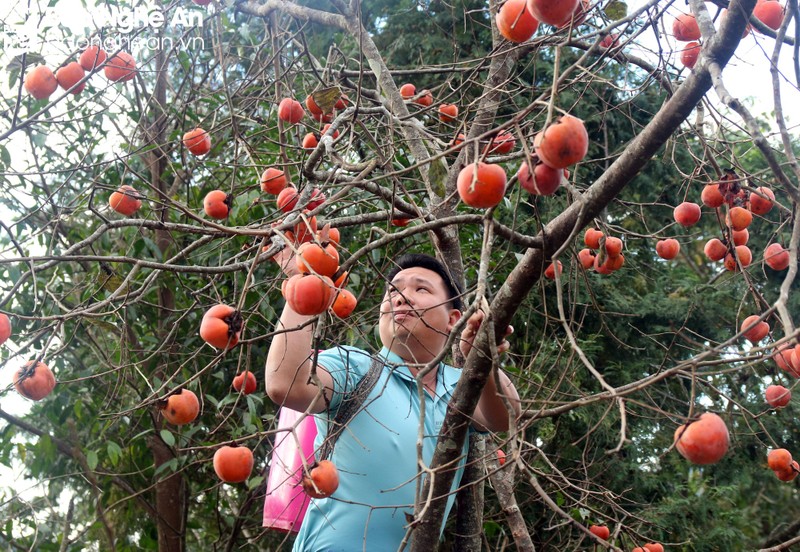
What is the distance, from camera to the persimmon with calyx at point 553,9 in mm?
1288

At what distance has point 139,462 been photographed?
11.3ft

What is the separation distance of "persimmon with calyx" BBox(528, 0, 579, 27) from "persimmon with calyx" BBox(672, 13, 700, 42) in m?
0.78

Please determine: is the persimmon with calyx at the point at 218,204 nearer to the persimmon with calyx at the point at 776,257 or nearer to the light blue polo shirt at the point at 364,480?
the light blue polo shirt at the point at 364,480

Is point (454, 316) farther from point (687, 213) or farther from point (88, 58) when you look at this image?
point (88, 58)

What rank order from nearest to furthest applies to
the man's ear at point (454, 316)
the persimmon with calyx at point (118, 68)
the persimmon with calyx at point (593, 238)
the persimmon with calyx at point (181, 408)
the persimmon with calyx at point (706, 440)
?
the persimmon with calyx at point (706, 440)
the persimmon with calyx at point (181, 408)
the man's ear at point (454, 316)
the persimmon with calyx at point (593, 238)
the persimmon with calyx at point (118, 68)

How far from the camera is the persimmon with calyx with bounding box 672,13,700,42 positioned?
6.36ft

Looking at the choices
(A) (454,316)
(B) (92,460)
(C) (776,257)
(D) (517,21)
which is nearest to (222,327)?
(D) (517,21)

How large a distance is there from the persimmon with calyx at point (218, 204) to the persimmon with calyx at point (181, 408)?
574 millimetres

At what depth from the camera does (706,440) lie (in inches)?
43.7

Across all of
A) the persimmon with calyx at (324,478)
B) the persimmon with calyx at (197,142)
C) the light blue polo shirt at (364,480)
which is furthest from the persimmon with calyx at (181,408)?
the persimmon with calyx at (197,142)

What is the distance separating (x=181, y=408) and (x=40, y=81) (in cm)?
125

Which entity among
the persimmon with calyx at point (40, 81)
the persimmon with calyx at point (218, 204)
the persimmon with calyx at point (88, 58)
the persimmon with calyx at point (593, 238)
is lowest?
the persimmon with calyx at point (593, 238)

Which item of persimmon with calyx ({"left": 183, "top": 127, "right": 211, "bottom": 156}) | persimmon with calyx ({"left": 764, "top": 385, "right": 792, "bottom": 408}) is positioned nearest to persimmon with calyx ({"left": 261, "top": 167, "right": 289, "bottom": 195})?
persimmon with calyx ({"left": 183, "top": 127, "right": 211, "bottom": 156})

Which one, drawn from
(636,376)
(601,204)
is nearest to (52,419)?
(601,204)
